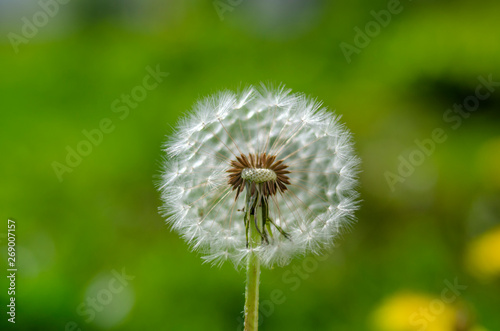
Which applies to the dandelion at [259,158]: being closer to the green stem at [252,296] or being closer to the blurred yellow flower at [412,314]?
the green stem at [252,296]

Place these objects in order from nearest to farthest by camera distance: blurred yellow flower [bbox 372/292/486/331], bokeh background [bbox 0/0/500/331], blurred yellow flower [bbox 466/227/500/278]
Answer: blurred yellow flower [bbox 372/292/486/331]
blurred yellow flower [bbox 466/227/500/278]
bokeh background [bbox 0/0/500/331]

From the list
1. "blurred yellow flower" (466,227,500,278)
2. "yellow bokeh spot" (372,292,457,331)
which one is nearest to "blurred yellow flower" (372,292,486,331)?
"yellow bokeh spot" (372,292,457,331)

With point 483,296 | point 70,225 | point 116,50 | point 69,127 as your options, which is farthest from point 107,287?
point 483,296

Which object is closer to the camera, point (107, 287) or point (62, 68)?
point (107, 287)

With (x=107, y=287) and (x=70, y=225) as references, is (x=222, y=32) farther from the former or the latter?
(x=107, y=287)

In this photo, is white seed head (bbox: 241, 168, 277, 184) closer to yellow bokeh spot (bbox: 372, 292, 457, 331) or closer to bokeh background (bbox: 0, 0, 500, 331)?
yellow bokeh spot (bbox: 372, 292, 457, 331)

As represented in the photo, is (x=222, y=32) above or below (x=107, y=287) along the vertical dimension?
above

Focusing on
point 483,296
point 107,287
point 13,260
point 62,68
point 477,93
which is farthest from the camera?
point 62,68

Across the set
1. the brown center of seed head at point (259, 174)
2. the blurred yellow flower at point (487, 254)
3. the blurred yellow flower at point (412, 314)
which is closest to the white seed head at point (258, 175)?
the brown center of seed head at point (259, 174)
